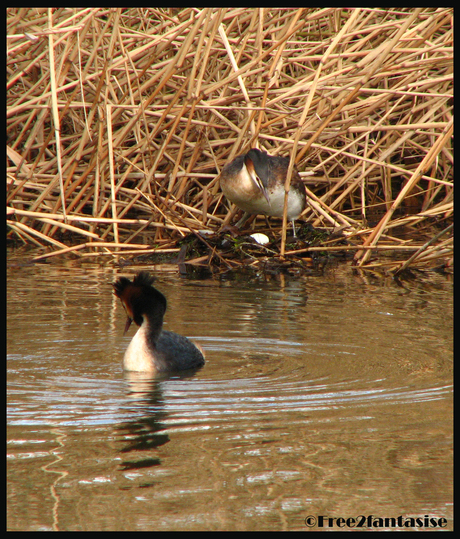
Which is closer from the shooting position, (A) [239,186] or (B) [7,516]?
(B) [7,516]

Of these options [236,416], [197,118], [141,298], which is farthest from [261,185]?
[236,416]

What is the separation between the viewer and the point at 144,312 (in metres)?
4.29

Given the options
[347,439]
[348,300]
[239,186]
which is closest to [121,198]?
[239,186]

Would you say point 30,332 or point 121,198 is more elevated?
point 121,198

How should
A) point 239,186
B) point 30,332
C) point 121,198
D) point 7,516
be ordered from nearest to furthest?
1. point 7,516
2. point 30,332
3. point 239,186
4. point 121,198

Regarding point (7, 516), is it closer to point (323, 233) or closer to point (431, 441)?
point (431, 441)

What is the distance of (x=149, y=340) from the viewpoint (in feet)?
13.9

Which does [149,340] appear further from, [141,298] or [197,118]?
[197,118]

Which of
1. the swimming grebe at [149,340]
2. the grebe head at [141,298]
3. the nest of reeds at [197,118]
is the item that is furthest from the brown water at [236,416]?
the nest of reeds at [197,118]

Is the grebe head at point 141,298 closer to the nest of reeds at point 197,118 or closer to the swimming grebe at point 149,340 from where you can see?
the swimming grebe at point 149,340

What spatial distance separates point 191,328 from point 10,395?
159cm

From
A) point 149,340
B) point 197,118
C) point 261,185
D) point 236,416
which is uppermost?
point 197,118

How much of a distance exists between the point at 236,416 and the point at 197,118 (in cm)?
505

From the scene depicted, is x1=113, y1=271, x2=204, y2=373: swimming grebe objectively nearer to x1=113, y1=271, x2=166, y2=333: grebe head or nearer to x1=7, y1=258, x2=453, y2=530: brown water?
x1=113, y1=271, x2=166, y2=333: grebe head
